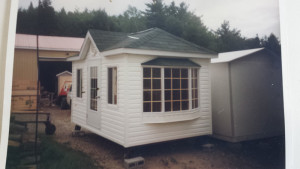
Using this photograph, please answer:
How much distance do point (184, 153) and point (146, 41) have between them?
4.83 feet

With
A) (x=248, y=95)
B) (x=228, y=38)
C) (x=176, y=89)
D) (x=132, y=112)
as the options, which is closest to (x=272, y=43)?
(x=228, y=38)

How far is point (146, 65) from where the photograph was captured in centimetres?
288

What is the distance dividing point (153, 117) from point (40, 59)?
1.56 m

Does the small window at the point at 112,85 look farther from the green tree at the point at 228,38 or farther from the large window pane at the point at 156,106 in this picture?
the green tree at the point at 228,38

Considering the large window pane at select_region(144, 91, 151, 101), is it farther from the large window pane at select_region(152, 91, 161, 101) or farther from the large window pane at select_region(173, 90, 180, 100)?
the large window pane at select_region(173, 90, 180, 100)

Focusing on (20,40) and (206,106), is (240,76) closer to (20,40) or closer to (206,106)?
(206,106)

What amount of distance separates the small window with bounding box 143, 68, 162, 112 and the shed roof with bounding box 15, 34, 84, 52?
0.96 meters

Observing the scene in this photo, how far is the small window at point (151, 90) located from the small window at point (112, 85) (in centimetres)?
45

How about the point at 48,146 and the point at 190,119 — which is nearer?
the point at 48,146

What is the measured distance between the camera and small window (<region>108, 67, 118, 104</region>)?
2.99m

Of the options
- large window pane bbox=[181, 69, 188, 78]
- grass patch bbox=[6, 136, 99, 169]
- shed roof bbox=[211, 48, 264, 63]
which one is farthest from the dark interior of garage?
shed roof bbox=[211, 48, 264, 63]

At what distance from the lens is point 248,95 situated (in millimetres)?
2693

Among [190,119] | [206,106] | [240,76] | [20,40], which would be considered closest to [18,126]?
[20,40]

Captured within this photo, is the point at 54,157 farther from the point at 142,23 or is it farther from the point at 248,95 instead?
the point at 248,95
